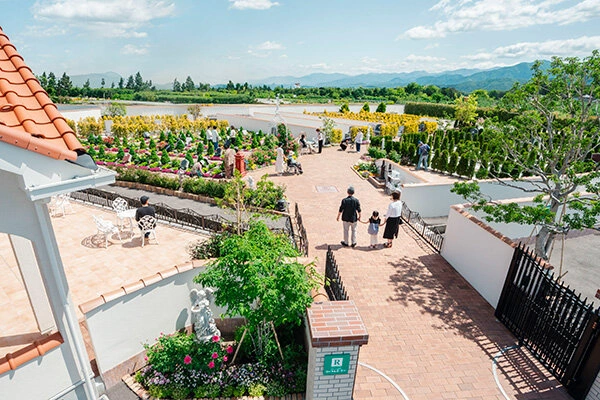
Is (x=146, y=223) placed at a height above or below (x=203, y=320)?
above

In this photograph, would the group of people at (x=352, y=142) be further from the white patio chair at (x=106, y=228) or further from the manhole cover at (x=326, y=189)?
the white patio chair at (x=106, y=228)

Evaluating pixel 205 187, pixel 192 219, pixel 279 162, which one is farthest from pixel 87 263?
pixel 279 162

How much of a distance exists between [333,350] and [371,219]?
5.49 metres

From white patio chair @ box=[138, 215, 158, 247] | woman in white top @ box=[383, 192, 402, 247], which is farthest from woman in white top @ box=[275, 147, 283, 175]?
white patio chair @ box=[138, 215, 158, 247]

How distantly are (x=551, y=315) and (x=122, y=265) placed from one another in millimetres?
9284

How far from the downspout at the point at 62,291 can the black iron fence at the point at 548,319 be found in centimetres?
747

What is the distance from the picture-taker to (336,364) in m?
5.00

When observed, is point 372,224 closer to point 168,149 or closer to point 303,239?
point 303,239

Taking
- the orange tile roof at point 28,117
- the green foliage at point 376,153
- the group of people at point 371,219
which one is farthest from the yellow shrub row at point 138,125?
the orange tile roof at point 28,117

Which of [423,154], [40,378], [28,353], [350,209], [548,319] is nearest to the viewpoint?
[28,353]

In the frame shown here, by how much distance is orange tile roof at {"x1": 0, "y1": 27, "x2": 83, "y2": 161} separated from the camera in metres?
3.33

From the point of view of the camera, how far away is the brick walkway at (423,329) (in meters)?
5.75

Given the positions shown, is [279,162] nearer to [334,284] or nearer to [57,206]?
[57,206]

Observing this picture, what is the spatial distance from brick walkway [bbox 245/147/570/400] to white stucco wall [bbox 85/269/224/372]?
346cm
